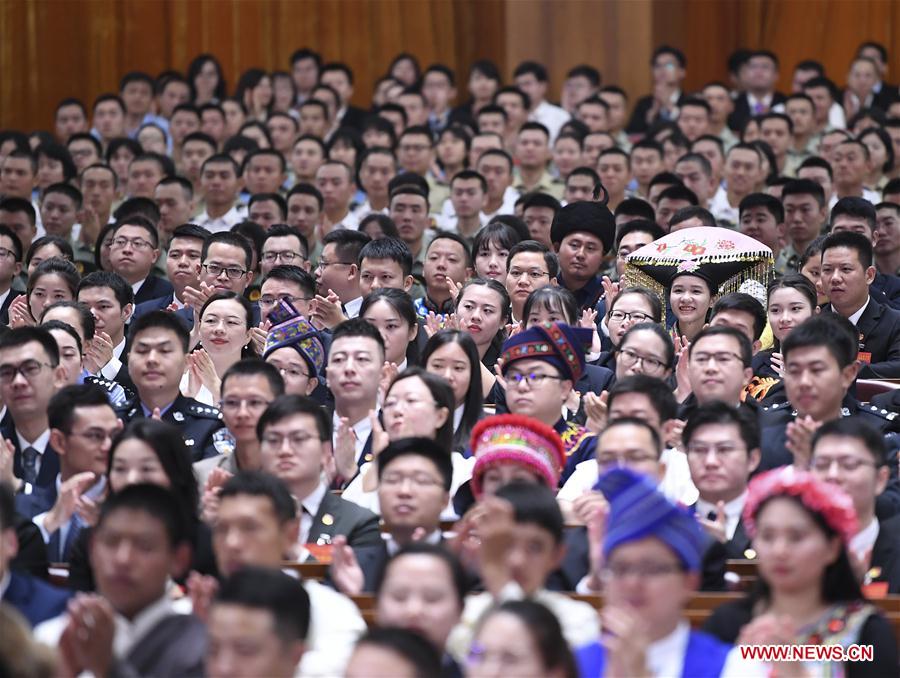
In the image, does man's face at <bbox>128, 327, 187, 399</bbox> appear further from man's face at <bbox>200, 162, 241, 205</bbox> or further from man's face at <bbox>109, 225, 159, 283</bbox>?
man's face at <bbox>200, 162, 241, 205</bbox>

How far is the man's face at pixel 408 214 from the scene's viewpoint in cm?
756

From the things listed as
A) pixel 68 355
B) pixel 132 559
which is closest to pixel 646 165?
pixel 68 355

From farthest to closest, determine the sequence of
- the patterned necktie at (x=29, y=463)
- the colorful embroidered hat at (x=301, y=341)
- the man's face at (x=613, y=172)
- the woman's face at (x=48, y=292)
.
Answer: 1. the man's face at (x=613, y=172)
2. the woman's face at (x=48, y=292)
3. the colorful embroidered hat at (x=301, y=341)
4. the patterned necktie at (x=29, y=463)

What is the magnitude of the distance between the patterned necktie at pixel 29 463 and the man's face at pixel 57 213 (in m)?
3.13

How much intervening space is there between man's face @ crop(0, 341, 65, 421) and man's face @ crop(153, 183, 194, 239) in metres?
3.00

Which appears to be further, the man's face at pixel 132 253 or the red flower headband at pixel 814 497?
the man's face at pixel 132 253

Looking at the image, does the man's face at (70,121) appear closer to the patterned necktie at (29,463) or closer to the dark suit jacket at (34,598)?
the patterned necktie at (29,463)

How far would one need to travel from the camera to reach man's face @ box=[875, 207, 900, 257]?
721cm

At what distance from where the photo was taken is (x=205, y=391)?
562cm

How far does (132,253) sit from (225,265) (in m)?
0.63

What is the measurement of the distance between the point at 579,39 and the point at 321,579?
7.13 metres

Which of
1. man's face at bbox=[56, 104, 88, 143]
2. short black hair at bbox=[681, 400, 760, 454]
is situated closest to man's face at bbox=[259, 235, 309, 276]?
short black hair at bbox=[681, 400, 760, 454]

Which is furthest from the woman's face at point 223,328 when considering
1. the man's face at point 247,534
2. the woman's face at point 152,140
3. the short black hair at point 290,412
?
the woman's face at point 152,140

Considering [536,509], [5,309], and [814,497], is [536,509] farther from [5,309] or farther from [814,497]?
[5,309]
